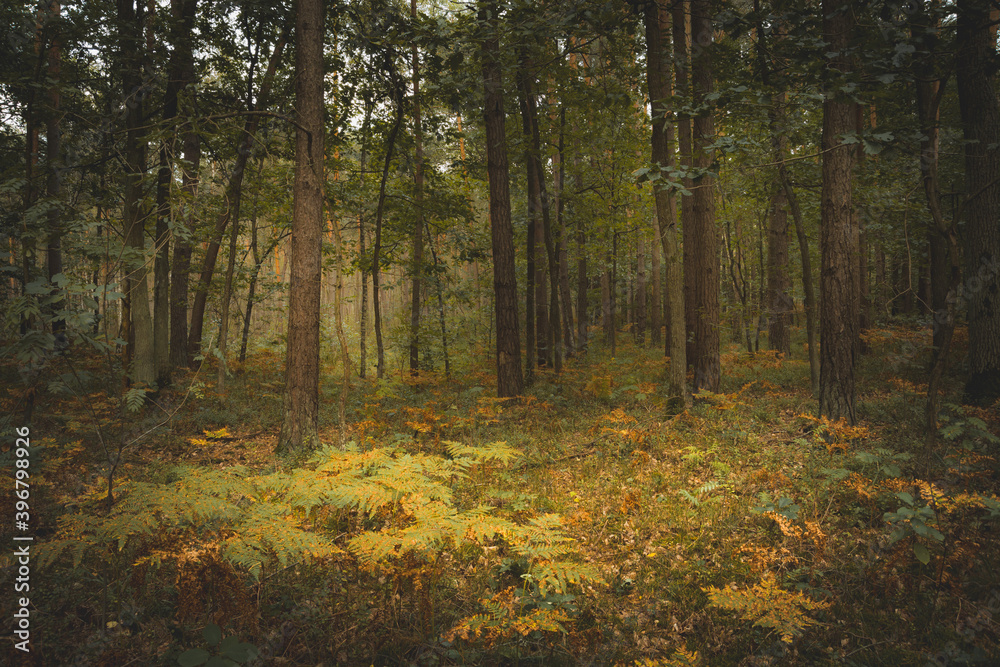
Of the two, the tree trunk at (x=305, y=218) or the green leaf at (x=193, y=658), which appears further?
the tree trunk at (x=305, y=218)

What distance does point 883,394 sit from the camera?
9312 millimetres

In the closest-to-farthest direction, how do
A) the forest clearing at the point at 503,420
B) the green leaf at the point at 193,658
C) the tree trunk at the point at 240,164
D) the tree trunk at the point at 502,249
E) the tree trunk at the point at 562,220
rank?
1. the green leaf at the point at 193,658
2. the forest clearing at the point at 503,420
3. the tree trunk at the point at 502,249
4. the tree trunk at the point at 240,164
5. the tree trunk at the point at 562,220

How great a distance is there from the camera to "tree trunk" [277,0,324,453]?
6777 mm

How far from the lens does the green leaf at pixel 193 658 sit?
7.95 feet

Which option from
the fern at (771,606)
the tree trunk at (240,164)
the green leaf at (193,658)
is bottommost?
the fern at (771,606)

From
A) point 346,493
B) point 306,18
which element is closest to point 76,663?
point 346,493

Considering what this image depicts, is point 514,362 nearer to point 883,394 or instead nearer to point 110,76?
point 883,394

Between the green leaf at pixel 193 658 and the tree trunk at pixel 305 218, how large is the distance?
4528 millimetres

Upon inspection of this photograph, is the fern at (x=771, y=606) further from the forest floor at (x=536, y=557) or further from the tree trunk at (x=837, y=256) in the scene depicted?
the tree trunk at (x=837, y=256)

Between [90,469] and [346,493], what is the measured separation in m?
5.28

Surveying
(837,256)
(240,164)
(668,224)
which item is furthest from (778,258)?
(240,164)

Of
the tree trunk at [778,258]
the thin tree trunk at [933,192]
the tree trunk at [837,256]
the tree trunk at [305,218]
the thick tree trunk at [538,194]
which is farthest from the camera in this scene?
the tree trunk at [778,258]

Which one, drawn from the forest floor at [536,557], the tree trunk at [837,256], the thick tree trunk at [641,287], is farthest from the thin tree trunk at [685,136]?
the thick tree trunk at [641,287]

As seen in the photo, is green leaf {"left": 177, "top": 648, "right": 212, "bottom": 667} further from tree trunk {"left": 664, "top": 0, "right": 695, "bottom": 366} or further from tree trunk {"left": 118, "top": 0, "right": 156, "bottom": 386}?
tree trunk {"left": 118, "top": 0, "right": 156, "bottom": 386}
